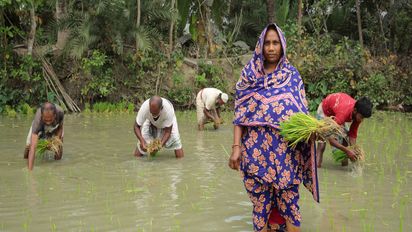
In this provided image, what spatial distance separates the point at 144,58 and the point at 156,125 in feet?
27.3

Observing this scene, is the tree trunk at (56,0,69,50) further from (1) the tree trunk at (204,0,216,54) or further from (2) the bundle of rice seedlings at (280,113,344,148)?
(2) the bundle of rice seedlings at (280,113,344,148)

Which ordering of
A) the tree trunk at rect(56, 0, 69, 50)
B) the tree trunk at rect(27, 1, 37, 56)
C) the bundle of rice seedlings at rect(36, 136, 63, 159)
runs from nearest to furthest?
1. the bundle of rice seedlings at rect(36, 136, 63, 159)
2. the tree trunk at rect(27, 1, 37, 56)
3. the tree trunk at rect(56, 0, 69, 50)

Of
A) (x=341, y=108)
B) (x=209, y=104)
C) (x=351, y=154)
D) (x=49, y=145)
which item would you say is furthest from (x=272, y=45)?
(x=209, y=104)

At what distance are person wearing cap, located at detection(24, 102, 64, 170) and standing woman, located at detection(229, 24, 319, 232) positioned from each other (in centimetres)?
336

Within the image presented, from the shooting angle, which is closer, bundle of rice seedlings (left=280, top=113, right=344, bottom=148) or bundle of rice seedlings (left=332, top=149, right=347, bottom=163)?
bundle of rice seedlings (left=280, top=113, right=344, bottom=148)

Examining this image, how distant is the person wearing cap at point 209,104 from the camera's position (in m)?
9.66

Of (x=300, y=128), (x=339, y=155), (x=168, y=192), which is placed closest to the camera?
(x=300, y=128)

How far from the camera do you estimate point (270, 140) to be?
11.4 ft

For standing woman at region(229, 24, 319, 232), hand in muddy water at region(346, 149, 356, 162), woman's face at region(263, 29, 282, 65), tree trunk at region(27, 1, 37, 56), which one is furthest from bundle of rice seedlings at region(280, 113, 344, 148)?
tree trunk at region(27, 1, 37, 56)

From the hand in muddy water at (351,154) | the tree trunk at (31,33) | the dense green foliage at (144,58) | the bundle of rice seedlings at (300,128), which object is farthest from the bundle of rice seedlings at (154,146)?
the tree trunk at (31,33)

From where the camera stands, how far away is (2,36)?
1424 cm

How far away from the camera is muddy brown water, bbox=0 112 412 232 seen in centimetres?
403

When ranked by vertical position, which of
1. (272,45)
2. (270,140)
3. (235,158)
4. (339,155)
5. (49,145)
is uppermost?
(272,45)

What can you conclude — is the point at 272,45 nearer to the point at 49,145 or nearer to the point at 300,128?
the point at 300,128
